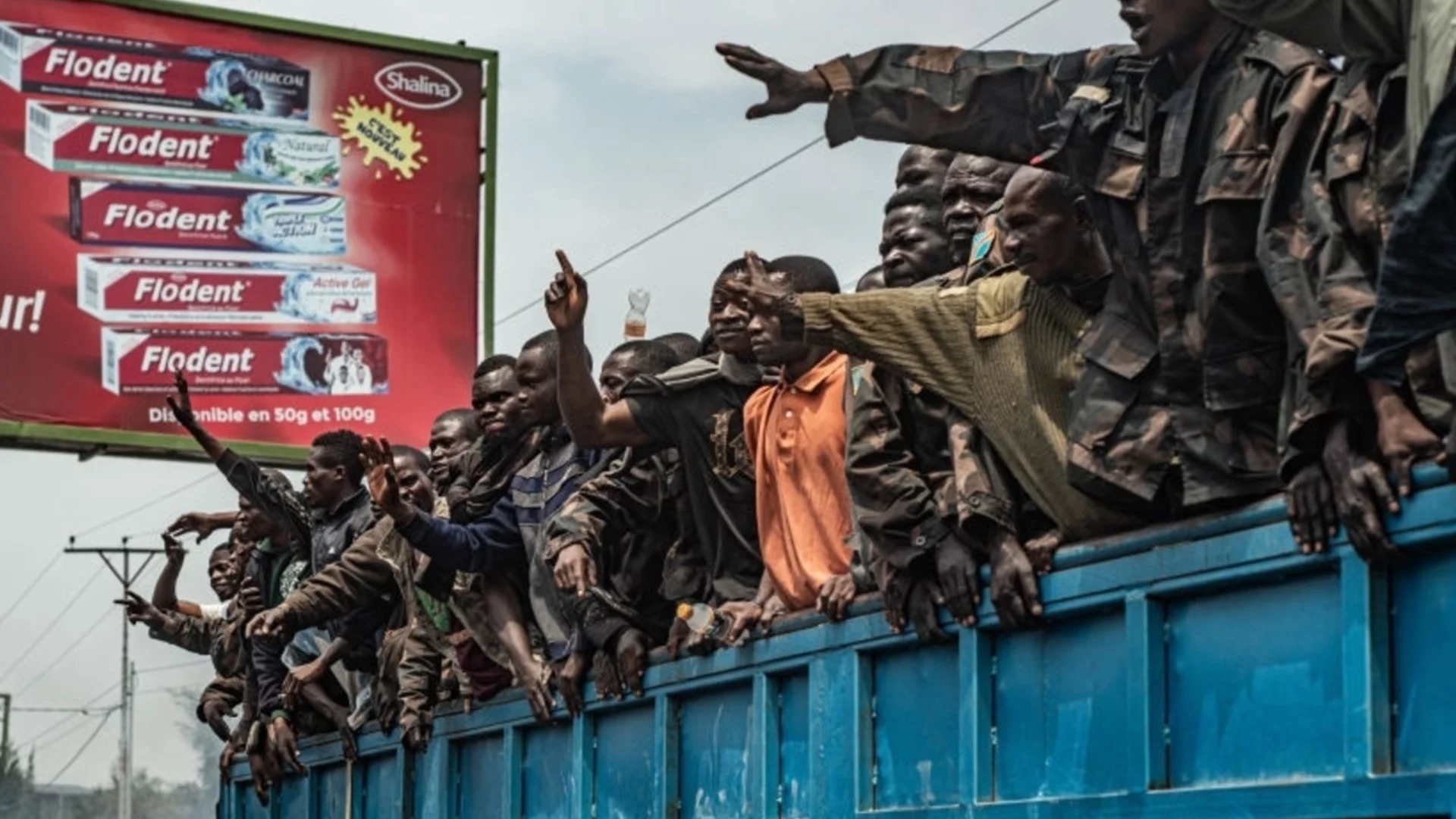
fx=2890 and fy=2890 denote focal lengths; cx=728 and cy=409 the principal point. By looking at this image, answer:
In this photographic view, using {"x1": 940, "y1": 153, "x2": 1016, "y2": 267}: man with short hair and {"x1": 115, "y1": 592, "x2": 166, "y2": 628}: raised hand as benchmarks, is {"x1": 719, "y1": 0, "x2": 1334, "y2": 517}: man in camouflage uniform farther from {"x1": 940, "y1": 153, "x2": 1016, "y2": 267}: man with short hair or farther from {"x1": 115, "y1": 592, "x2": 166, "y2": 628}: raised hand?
{"x1": 115, "y1": 592, "x2": 166, "y2": 628}: raised hand

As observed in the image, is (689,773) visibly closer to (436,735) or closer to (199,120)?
(436,735)

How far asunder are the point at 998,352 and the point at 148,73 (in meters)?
14.6

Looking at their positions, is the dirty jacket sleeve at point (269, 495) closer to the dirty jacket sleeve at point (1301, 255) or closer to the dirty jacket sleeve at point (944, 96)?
the dirty jacket sleeve at point (944, 96)

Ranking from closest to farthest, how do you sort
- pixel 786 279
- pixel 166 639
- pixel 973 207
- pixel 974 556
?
pixel 974 556 → pixel 973 207 → pixel 786 279 → pixel 166 639

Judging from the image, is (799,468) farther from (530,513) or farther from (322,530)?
(322,530)

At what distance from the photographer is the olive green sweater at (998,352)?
579 cm

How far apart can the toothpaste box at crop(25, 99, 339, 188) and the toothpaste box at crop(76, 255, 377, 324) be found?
61cm

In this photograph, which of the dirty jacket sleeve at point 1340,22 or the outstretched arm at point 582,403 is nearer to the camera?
the dirty jacket sleeve at point 1340,22

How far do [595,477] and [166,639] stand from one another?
8846 mm

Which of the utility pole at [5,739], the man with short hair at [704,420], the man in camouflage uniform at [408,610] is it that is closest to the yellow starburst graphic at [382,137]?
the man in camouflage uniform at [408,610]

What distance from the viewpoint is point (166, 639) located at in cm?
1681

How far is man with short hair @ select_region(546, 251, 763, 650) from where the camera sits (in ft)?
25.4

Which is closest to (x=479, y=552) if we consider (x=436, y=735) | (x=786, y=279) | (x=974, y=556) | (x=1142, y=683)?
(x=436, y=735)

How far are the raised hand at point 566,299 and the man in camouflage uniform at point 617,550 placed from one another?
56cm
